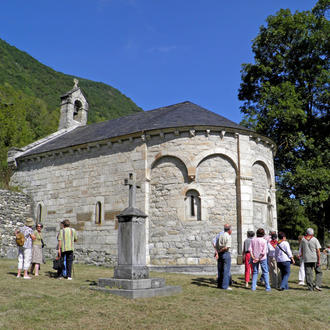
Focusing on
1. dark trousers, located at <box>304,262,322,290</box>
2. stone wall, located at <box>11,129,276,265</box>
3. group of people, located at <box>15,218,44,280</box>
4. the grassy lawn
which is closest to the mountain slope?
stone wall, located at <box>11,129,276,265</box>

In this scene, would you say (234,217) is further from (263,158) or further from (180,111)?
(180,111)

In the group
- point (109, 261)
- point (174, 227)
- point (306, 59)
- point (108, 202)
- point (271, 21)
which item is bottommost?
point (109, 261)

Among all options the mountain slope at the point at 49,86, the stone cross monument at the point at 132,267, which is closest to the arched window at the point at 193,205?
the stone cross monument at the point at 132,267

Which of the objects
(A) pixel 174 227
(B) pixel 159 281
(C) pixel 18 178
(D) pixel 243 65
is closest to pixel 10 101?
(C) pixel 18 178

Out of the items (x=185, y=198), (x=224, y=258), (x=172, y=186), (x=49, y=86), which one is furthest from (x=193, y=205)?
(x=49, y=86)

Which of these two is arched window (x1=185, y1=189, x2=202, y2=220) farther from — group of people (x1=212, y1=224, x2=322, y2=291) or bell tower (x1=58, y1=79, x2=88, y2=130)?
bell tower (x1=58, y1=79, x2=88, y2=130)

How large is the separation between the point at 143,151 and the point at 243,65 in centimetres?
1192

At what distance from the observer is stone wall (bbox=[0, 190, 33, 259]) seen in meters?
16.5

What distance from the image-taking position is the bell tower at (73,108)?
72.0 feet

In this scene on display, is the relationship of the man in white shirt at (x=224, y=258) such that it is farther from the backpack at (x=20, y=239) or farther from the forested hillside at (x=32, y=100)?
the forested hillside at (x=32, y=100)

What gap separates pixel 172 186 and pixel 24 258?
599cm

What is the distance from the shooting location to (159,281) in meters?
7.71

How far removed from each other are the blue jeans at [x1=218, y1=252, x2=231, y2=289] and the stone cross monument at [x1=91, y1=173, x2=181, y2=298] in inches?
50.1

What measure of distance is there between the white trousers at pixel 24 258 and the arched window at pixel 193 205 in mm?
5828
